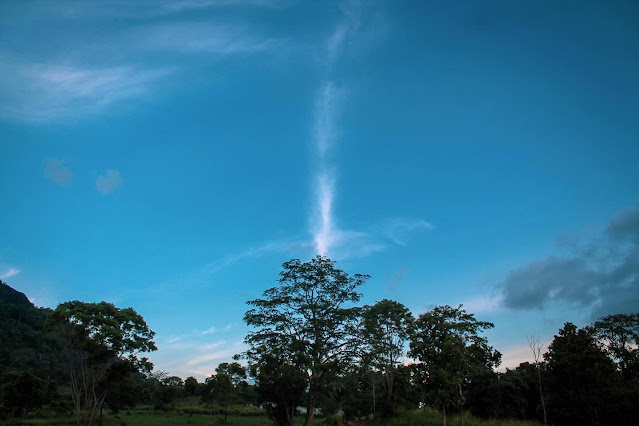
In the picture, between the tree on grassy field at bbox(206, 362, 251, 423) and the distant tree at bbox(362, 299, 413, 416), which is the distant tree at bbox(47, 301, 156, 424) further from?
the tree on grassy field at bbox(206, 362, 251, 423)

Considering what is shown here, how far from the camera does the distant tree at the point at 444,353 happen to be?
22.8 meters

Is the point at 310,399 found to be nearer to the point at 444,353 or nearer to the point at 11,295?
the point at 444,353

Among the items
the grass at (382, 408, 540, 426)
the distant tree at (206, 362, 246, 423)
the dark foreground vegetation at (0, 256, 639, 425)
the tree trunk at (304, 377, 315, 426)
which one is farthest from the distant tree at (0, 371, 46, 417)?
the grass at (382, 408, 540, 426)

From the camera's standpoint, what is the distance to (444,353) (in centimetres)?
2347

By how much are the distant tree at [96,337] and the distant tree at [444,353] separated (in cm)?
2037

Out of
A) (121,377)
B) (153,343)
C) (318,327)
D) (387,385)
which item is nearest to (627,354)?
(387,385)

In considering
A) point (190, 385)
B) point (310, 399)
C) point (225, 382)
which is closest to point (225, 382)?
point (225, 382)

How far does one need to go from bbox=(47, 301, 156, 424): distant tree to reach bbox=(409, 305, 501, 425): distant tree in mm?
20368

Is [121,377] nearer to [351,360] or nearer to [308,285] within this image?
[308,285]

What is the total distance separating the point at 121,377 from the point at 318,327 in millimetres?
16339

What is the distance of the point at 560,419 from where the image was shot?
37.4 m

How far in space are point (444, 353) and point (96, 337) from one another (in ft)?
78.1

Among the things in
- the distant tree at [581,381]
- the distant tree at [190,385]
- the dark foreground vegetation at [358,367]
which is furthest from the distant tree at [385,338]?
the distant tree at [190,385]

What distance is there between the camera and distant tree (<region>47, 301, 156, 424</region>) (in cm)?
2703
